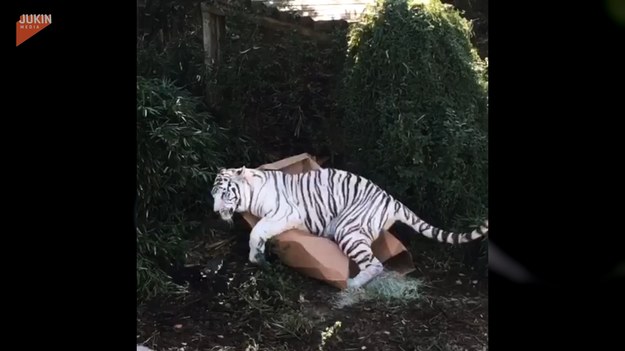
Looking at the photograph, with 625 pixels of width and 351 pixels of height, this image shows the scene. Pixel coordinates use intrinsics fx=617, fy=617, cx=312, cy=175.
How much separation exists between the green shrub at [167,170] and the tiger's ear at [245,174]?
103 mm

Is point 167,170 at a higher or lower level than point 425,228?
higher

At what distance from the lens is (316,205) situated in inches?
102

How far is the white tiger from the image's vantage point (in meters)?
2.56

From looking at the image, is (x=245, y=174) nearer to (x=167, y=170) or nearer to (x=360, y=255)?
(x=167, y=170)

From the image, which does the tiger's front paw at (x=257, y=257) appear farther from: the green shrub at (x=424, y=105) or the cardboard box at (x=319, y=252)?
the green shrub at (x=424, y=105)

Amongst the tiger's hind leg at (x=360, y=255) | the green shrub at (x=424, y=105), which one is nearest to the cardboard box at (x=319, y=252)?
the tiger's hind leg at (x=360, y=255)

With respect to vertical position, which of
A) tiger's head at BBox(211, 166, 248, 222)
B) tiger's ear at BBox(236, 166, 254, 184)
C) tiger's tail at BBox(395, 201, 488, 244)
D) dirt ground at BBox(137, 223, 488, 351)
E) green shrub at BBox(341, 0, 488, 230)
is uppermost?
green shrub at BBox(341, 0, 488, 230)

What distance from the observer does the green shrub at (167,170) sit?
2.57 metres

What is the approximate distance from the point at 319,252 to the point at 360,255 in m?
0.17

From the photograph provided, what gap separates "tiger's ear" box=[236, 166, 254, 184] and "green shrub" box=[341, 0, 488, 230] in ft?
1.56
